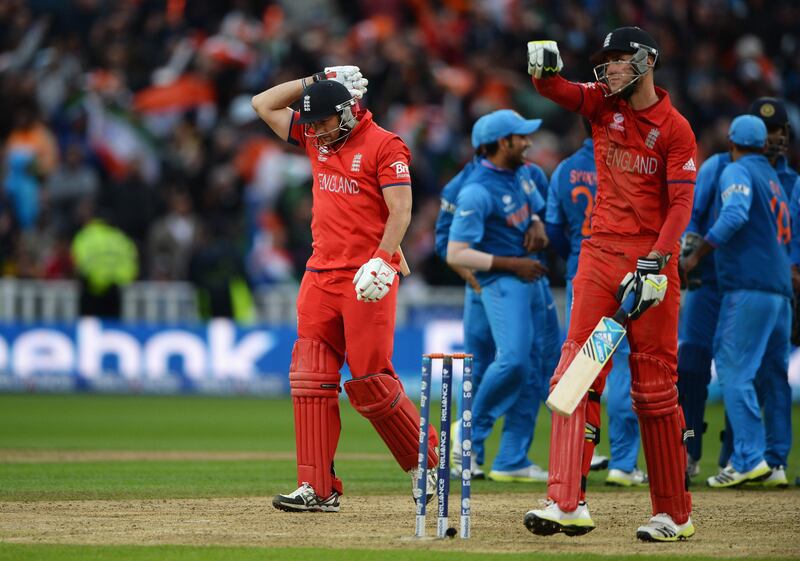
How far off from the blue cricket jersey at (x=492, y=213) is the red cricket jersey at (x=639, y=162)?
3.24m

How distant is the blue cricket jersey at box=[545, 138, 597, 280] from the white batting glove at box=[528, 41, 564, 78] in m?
3.31

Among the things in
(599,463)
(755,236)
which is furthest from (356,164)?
(599,463)

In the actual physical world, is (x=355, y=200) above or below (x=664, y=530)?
above

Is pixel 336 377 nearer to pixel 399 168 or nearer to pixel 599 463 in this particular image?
pixel 399 168

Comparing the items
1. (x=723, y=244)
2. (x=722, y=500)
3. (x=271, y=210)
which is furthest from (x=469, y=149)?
(x=722, y=500)

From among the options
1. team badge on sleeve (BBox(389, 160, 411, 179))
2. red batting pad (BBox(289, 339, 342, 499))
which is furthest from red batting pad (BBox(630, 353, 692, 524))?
red batting pad (BBox(289, 339, 342, 499))

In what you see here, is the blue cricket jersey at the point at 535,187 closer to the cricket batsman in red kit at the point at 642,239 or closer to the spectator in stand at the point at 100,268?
the cricket batsman in red kit at the point at 642,239

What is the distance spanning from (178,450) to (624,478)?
461cm

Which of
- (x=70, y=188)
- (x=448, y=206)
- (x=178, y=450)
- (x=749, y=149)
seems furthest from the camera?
(x=70, y=188)

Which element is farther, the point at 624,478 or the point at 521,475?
the point at 521,475

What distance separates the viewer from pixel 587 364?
7297 millimetres

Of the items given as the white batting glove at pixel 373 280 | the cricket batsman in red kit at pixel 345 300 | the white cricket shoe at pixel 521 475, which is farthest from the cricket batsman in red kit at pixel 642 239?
the white cricket shoe at pixel 521 475

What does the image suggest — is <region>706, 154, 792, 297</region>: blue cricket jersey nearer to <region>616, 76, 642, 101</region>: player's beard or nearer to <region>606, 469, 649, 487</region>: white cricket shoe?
<region>606, 469, 649, 487</region>: white cricket shoe

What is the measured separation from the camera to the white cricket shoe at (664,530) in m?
7.45
